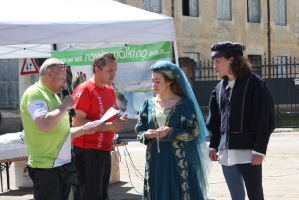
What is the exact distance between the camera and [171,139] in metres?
5.45

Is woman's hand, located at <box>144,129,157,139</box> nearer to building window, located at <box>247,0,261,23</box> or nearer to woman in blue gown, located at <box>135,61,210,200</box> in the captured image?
woman in blue gown, located at <box>135,61,210,200</box>

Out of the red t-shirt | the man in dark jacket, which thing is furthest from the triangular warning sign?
the man in dark jacket

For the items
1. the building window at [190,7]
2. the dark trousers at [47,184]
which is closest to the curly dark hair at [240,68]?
the dark trousers at [47,184]

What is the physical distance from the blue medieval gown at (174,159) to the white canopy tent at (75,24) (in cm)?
128

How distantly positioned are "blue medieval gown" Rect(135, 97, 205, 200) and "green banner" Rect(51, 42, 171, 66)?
95.4 inches

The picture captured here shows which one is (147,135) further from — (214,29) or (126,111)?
(214,29)

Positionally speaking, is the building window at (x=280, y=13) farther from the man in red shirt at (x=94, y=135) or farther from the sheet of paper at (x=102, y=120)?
the sheet of paper at (x=102, y=120)

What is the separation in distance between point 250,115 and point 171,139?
0.74 metres

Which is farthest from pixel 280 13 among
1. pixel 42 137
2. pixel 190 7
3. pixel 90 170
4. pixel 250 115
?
pixel 42 137

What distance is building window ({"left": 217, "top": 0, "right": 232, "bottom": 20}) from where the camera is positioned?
2723 centimetres

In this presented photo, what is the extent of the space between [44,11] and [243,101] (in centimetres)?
256

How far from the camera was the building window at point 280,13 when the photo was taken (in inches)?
1167

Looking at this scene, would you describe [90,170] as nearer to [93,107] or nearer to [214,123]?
[93,107]

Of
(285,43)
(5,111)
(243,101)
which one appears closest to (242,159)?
(243,101)
